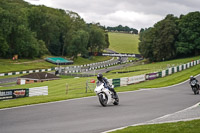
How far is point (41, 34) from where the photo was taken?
11262cm

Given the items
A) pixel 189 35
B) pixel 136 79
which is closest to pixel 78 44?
pixel 189 35

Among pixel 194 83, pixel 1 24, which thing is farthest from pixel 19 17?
pixel 194 83

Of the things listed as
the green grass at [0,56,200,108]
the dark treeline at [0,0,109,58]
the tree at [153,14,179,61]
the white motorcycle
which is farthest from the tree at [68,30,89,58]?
the white motorcycle

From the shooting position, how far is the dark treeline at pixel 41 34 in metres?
89.4

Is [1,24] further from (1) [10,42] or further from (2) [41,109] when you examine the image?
(2) [41,109]

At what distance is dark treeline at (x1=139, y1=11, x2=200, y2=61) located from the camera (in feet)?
299

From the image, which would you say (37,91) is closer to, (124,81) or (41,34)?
(124,81)

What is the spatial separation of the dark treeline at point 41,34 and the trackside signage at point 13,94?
59251 millimetres

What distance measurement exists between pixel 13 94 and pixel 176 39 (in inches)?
2940

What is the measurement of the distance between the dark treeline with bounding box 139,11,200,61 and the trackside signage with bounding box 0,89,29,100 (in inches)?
2702

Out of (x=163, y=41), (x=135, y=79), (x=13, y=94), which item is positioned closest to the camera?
(x=13, y=94)

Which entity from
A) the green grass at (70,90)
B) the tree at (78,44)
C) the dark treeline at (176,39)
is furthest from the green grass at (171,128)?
the tree at (78,44)

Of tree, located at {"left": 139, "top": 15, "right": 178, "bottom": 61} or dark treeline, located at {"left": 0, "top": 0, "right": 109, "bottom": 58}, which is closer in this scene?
dark treeline, located at {"left": 0, "top": 0, "right": 109, "bottom": 58}

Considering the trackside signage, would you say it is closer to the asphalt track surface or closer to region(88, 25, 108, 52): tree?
the asphalt track surface
